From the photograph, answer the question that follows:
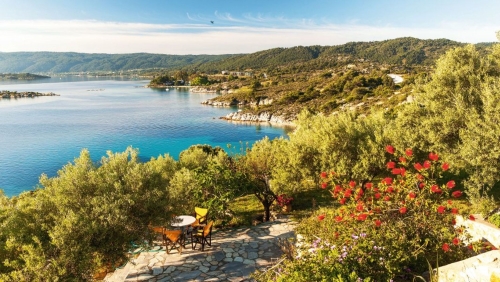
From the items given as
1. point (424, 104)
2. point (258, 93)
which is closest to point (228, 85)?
Answer: point (258, 93)

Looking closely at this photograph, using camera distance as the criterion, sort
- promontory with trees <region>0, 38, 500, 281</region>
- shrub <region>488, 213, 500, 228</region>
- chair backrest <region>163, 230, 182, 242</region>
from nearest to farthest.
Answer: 1. promontory with trees <region>0, 38, 500, 281</region>
2. shrub <region>488, 213, 500, 228</region>
3. chair backrest <region>163, 230, 182, 242</region>

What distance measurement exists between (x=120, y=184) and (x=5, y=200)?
3123 mm

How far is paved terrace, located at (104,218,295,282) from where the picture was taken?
8883 mm

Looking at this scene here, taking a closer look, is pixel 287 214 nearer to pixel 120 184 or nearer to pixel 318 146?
pixel 318 146

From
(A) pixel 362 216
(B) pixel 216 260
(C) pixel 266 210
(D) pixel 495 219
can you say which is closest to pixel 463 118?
(D) pixel 495 219

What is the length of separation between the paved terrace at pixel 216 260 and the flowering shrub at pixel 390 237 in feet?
8.58

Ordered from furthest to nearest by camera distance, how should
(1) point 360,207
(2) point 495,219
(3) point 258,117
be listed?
1. (3) point 258,117
2. (2) point 495,219
3. (1) point 360,207

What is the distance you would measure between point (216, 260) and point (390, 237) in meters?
5.58

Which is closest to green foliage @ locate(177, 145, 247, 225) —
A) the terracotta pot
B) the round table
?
the round table

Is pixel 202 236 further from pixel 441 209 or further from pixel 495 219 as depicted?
pixel 495 219

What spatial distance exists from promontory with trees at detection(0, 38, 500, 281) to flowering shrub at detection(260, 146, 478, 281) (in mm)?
28

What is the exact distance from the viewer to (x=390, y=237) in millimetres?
6527

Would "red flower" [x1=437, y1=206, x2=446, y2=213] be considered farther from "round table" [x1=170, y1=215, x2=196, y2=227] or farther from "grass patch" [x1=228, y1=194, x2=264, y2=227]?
"grass patch" [x1=228, y1=194, x2=264, y2=227]

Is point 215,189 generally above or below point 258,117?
above
